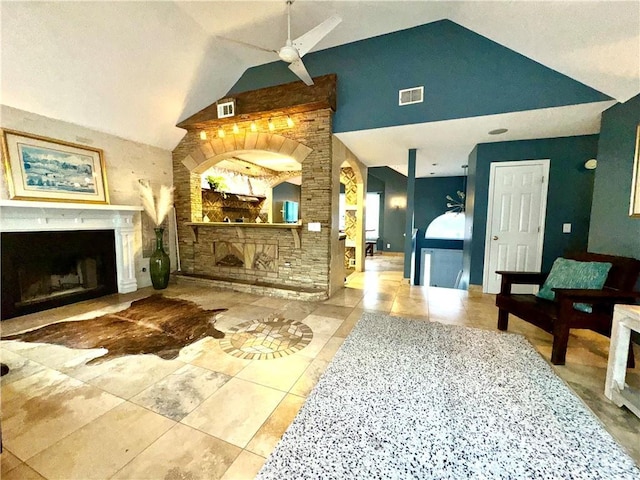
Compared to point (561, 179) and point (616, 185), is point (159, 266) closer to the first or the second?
point (616, 185)

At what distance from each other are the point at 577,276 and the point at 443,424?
2184mm

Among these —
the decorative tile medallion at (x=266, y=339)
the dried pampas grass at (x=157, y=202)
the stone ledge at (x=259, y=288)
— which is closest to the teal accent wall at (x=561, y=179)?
the stone ledge at (x=259, y=288)

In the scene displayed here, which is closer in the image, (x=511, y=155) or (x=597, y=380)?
(x=597, y=380)

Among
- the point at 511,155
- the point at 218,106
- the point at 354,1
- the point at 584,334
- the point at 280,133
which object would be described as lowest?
the point at 584,334

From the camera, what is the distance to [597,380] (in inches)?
75.5

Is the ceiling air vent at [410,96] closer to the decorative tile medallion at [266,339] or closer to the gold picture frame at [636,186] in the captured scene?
the gold picture frame at [636,186]

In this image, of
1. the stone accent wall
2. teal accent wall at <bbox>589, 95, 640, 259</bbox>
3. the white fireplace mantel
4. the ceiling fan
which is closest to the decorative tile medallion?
the stone accent wall

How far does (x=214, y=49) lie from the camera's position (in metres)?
3.64

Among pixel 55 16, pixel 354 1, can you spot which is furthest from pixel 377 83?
pixel 55 16

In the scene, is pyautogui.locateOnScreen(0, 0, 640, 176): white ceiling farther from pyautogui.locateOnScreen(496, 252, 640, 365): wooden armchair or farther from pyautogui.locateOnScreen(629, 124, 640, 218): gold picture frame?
pyautogui.locateOnScreen(496, 252, 640, 365): wooden armchair

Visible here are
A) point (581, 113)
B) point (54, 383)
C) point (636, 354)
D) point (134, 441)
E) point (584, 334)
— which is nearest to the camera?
point (134, 441)

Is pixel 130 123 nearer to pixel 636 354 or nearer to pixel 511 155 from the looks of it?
pixel 511 155

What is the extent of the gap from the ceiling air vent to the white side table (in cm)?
290

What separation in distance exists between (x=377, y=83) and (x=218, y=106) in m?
2.54
